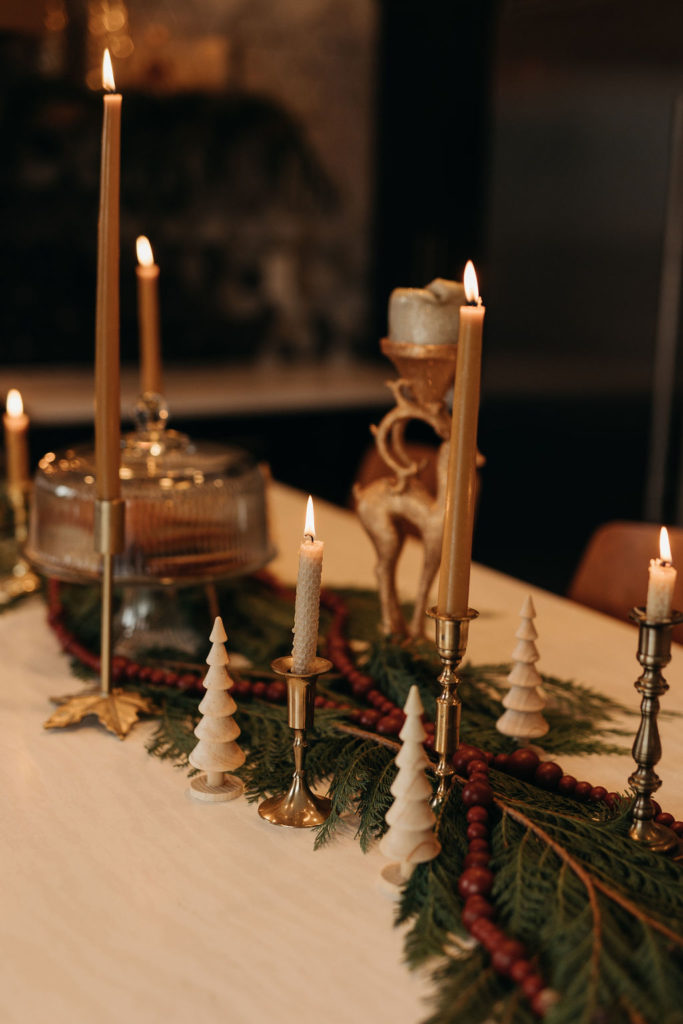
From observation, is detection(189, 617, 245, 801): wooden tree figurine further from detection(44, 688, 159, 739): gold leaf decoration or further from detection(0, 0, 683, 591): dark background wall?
detection(0, 0, 683, 591): dark background wall

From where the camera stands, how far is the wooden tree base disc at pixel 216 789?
2.62ft

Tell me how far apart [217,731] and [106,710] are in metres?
0.18

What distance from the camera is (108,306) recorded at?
0.88 metres

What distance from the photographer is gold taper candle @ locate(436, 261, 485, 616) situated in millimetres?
682

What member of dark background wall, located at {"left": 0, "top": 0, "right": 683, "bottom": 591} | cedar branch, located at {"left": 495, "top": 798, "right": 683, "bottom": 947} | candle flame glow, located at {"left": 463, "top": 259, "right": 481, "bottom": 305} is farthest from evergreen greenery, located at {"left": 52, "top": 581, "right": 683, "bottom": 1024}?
dark background wall, located at {"left": 0, "top": 0, "right": 683, "bottom": 591}

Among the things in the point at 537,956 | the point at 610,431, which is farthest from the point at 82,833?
the point at 610,431

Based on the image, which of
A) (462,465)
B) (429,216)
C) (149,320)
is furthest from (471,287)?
(429,216)

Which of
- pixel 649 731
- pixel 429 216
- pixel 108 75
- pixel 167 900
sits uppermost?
pixel 429 216

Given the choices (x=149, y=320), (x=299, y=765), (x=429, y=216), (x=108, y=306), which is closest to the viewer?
(x=299, y=765)

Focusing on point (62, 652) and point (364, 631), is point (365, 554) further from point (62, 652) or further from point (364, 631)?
point (62, 652)

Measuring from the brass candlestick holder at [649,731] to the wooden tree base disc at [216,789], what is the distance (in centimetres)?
29

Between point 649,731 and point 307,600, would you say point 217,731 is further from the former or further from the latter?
point 649,731

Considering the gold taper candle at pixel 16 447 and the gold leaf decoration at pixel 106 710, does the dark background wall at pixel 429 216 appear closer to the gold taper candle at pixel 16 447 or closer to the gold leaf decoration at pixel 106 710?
the gold taper candle at pixel 16 447

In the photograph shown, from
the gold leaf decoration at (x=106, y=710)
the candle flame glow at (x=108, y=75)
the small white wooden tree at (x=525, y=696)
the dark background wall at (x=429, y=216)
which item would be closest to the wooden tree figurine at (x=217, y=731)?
the gold leaf decoration at (x=106, y=710)
